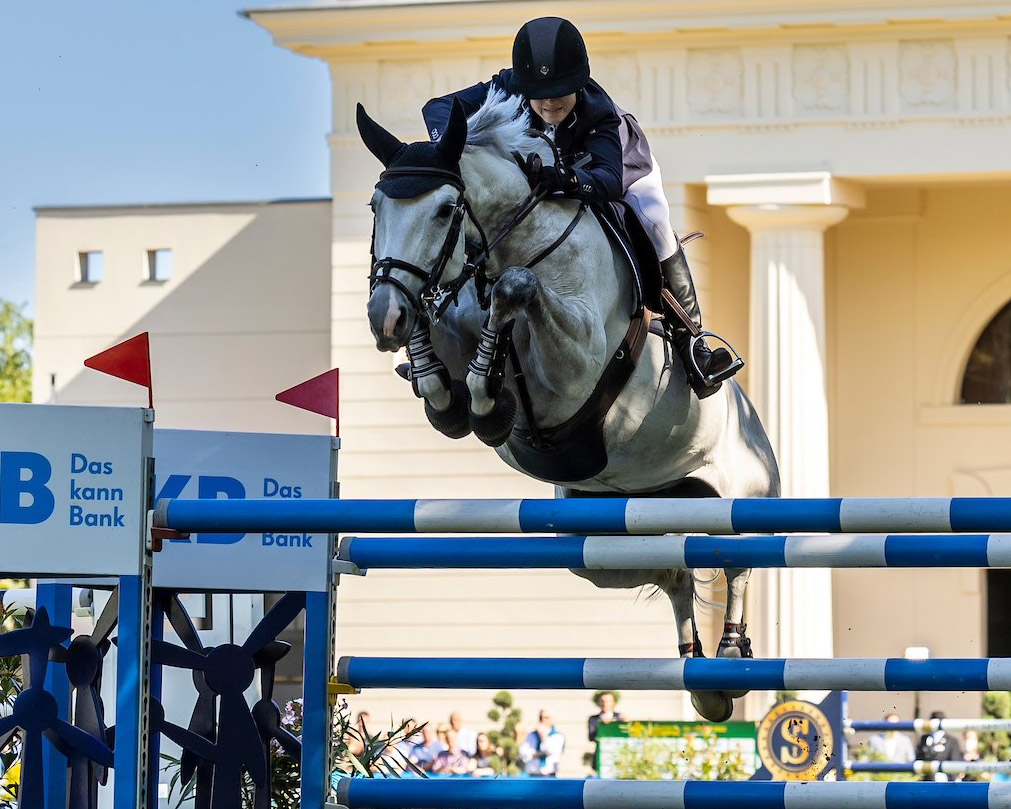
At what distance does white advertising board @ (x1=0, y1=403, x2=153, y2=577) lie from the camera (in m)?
4.42

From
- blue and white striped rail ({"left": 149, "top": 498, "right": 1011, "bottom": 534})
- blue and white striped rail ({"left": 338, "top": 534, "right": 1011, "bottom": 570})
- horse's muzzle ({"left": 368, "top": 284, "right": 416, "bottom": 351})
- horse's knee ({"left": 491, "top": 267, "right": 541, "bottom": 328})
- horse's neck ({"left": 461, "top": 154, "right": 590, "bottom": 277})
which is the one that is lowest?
blue and white striped rail ({"left": 338, "top": 534, "right": 1011, "bottom": 570})

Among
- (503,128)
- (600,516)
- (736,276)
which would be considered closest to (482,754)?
(736,276)

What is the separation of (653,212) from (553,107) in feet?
1.85

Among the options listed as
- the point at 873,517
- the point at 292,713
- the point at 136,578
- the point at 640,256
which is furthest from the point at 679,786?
the point at 292,713

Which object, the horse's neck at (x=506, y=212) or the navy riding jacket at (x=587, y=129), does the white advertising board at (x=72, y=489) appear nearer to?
the horse's neck at (x=506, y=212)

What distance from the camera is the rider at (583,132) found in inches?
219

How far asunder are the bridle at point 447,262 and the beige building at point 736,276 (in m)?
13.9

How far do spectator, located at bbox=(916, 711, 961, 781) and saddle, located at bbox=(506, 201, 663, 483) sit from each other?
599cm

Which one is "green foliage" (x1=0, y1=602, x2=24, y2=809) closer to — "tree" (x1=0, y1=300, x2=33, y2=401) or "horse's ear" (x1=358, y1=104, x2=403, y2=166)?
"horse's ear" (x1=358, y1=104, x2=403, y2=166)

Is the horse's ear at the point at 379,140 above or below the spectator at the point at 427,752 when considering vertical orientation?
above

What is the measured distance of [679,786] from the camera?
432 cm

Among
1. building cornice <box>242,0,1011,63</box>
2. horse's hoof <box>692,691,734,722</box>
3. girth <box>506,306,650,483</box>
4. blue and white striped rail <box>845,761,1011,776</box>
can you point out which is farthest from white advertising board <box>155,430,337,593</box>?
building cornice <box>242,0,1011,63</box>

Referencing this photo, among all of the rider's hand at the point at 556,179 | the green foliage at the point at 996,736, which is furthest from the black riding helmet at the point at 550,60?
the green foliage at the point at 996,736

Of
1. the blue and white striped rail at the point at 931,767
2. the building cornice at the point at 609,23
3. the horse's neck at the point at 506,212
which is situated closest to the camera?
the horse's neck at the point at 506,212
